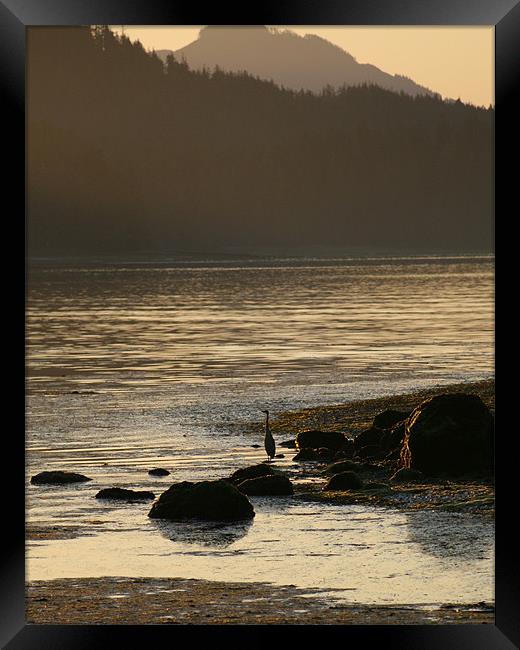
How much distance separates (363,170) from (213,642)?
18425cm

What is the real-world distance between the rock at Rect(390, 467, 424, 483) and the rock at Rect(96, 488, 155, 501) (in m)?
2.68

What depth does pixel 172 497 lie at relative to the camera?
13523 millimetres

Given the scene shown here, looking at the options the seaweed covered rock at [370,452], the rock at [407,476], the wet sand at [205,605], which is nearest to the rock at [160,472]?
the seaweed covered rock at [370,452]

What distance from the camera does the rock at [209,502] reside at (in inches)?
517

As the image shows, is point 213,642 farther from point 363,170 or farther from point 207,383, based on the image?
point 363,170

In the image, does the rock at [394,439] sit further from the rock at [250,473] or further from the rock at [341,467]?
the rock at [250,473]

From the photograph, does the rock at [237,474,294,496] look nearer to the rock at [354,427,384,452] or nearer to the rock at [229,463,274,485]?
the rock at [229,463,274,485]

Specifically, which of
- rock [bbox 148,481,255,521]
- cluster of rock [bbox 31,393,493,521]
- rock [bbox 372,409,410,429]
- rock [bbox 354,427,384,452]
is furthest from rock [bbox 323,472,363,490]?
rock [bbox 372,409,410,429]

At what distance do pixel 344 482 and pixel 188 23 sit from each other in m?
8.75

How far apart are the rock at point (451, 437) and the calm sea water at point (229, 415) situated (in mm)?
1175

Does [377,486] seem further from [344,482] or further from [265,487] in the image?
[265,487]

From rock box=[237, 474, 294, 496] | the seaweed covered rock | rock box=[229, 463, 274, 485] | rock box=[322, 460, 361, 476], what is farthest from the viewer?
the seaweed covered rock

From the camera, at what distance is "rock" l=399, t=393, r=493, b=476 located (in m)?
14.3
